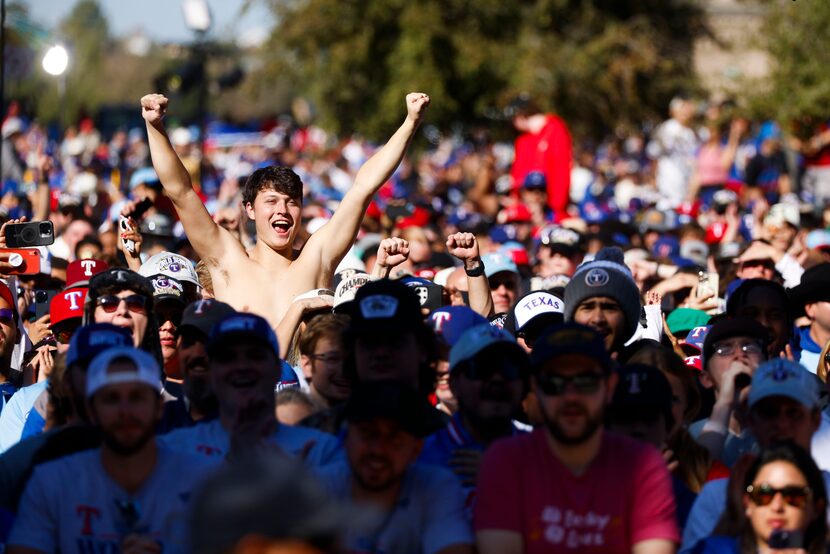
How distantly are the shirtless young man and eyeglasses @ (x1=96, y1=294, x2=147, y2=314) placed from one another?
97 centimetres

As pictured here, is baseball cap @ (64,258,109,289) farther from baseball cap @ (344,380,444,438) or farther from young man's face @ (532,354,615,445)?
young man's face @ (532,354,615,445)

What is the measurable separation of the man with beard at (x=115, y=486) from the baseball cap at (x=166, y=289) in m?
2.65

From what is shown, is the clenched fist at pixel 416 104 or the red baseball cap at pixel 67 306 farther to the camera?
the clenched fist at pixel 416 104

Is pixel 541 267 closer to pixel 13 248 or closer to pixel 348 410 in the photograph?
pixel 13 248

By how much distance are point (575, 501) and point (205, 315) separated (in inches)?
86.4

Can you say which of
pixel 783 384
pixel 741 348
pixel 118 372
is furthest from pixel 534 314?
pixel 118 372

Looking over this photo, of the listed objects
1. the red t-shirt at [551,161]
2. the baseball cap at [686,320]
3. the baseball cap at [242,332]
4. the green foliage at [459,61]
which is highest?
the green foliage at [459,61]

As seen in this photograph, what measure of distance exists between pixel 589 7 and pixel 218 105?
154 feet

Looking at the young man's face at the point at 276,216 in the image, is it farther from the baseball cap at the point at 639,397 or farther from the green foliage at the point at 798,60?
the green foliage at the point at 798,60

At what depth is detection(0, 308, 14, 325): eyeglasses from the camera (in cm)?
777

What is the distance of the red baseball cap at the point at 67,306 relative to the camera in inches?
293

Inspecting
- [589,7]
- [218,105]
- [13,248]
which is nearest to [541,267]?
[13,248]

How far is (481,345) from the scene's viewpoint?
5.74m

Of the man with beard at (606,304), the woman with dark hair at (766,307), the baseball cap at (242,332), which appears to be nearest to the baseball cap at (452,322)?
the man with beard at (606,304)
